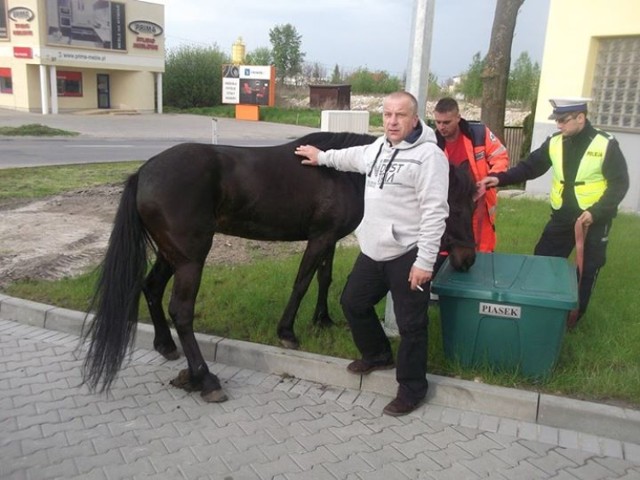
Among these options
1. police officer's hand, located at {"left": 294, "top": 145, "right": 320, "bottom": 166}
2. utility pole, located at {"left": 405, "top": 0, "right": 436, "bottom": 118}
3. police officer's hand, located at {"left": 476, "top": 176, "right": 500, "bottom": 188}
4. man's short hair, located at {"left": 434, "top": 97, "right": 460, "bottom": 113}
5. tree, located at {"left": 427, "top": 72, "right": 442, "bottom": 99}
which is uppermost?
tree, located at {"left": 427, "top": 72, "right": 442, "bottom": 99}

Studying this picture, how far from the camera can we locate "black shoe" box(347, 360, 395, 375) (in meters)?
3.82

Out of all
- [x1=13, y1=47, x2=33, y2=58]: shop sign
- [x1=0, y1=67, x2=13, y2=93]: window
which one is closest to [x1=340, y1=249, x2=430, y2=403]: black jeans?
[x1=13, y1=47, x2=33, y2=58]: shop sign

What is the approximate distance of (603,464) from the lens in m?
3.08

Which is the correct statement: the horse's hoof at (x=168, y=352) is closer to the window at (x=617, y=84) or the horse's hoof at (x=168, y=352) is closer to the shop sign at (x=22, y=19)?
the window at (x=617, y=84)

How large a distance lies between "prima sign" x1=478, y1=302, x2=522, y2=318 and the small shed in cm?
3763

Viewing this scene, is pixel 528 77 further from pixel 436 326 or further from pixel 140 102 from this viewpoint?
pixel 436 326

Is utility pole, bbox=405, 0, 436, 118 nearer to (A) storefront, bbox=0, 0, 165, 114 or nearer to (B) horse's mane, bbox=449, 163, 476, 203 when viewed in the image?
(B) horse's mane, bbox=449, 163, 476, 203

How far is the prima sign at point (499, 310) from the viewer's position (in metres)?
3.51

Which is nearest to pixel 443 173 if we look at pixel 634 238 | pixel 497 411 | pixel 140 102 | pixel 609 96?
pixel 497 411

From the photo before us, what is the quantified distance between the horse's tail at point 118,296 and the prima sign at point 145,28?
132ft

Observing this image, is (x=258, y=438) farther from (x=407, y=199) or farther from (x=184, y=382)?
(x=407, y=199)

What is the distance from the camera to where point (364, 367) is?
3820 mm

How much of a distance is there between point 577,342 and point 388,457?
1.90m

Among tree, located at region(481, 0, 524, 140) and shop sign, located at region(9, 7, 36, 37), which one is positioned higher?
shop sign, located at region(9, 7, 36, 37)
